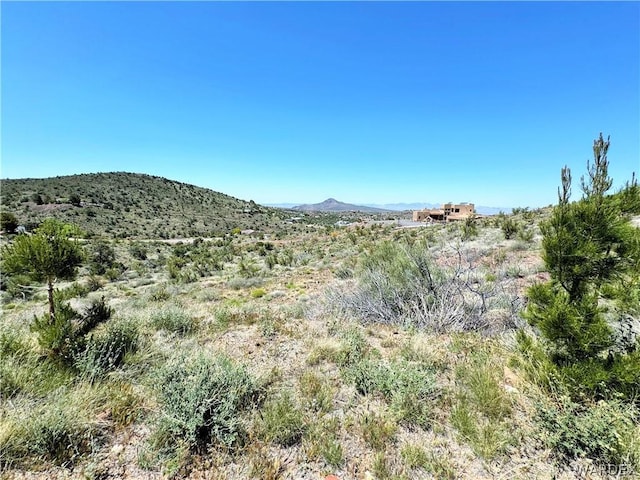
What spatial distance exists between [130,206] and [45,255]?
188 feet

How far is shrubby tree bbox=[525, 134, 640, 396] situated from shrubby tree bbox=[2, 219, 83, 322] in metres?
5.86

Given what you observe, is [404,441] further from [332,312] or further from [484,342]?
[332,312]

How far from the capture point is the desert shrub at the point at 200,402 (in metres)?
2.69

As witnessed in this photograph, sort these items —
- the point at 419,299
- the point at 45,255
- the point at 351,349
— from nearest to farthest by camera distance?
1. the point at 45,255
2. the point at 351,349
3. the point at 419,299

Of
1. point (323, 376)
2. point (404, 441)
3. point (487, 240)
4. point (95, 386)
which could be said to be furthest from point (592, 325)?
point (487, 240)

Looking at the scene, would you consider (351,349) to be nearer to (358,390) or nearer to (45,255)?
(358,390)

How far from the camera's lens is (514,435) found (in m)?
2.75

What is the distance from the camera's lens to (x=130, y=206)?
5219cm

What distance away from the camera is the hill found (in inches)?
1602

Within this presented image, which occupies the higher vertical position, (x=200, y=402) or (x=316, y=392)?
(x=200, y=402)

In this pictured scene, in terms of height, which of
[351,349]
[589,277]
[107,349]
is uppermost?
[589,277]

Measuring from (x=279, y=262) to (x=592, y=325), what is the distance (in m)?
15.7

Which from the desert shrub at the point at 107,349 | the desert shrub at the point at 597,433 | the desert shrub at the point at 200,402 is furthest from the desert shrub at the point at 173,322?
the desert shrub at the point at 597,433

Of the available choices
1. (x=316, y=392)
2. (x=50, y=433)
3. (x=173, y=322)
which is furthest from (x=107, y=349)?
(x=316, y=392)
